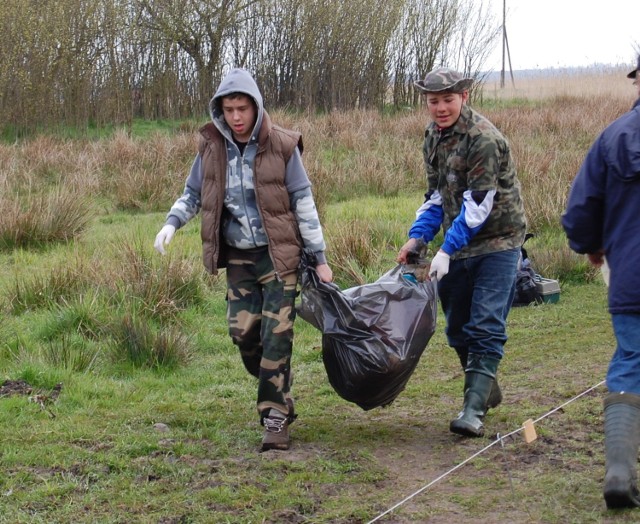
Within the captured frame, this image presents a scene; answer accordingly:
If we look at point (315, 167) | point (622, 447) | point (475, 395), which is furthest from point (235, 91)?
point (315, 167)

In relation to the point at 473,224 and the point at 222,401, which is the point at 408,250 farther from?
the point at 222,401

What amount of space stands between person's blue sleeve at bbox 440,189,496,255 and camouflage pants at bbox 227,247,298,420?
2.66 feet

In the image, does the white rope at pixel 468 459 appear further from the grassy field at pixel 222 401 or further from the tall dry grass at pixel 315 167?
the tall dry grass at pixel 315 167

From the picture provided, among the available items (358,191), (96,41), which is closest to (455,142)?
(358,191)

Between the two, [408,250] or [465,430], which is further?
[408,250]

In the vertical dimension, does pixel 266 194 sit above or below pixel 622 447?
above

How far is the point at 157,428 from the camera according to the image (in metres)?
5.13

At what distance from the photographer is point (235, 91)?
Result: 4629 mm

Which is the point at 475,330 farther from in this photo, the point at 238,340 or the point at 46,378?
the point at 46,378

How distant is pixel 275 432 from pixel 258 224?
40.8 inches

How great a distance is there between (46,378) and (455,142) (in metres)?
2.98

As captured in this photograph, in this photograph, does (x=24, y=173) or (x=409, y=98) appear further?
(x=409, y=98)

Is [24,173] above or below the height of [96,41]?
below

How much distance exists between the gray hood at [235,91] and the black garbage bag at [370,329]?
74 cm
